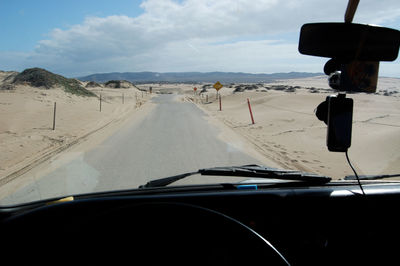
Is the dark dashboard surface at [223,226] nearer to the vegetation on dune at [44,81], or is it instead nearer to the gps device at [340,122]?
the gps device at [340,122]

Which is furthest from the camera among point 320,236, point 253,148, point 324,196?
point 253,148

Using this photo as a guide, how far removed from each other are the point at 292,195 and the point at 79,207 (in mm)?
1366

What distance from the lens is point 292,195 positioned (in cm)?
219

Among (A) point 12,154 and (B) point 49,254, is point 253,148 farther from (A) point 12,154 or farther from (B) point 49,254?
(B) point 49,254

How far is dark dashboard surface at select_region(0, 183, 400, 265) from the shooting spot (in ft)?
5.81

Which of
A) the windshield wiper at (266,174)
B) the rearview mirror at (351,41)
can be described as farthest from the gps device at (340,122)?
the windshield wiper at (266,174)

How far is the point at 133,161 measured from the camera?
8.27 meters

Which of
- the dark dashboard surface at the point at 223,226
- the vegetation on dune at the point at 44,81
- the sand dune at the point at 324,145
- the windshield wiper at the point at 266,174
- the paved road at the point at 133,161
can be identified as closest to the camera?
the dark dashboard surface at the point at 223,226

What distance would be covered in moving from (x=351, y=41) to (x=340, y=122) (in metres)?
0.51

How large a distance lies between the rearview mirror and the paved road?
193 inches

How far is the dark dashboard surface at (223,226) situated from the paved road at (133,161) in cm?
411

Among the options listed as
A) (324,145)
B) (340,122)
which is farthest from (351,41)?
(324,145)

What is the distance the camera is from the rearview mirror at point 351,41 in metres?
2.01

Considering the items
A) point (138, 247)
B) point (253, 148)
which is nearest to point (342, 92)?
point (138, 247)
